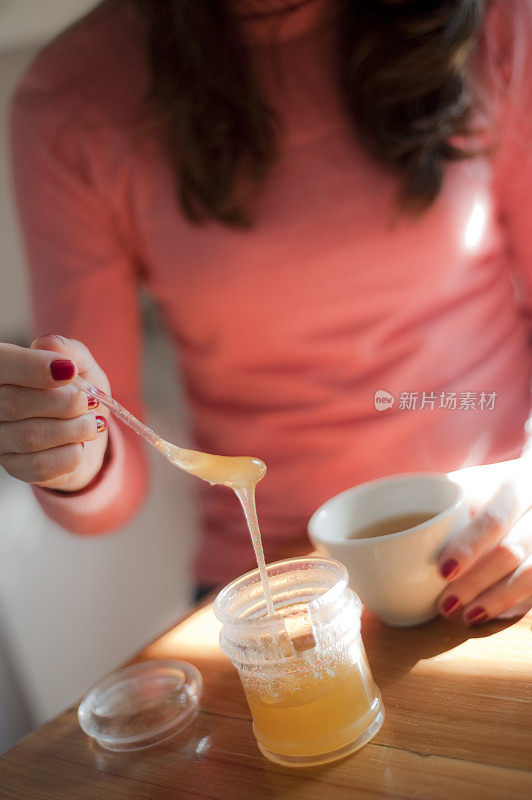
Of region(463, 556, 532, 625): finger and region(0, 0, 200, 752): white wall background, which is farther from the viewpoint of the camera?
region(0, 0, 200, 752): white wall background

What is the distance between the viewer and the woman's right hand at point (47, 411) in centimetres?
28

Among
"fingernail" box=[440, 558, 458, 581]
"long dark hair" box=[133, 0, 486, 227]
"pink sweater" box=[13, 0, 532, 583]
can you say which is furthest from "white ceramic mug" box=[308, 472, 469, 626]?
"long dark hair" box=[133, 0, 486, 227]

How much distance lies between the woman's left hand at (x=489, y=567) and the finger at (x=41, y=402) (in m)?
0.15

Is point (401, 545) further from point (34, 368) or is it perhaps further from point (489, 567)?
point (34, 368)

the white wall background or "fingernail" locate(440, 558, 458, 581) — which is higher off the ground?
"fingernail" locate(440, 558, 458, 581)

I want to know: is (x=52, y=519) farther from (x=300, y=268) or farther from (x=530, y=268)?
(x=530, y=268)

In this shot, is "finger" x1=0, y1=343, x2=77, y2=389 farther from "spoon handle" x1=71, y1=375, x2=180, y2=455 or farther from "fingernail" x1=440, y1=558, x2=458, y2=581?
"fingernail" x1=440, y1=558, x2=458, y2=581

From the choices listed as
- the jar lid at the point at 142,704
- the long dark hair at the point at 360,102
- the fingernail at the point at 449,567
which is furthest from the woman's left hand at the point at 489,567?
the long dark hair at the point at 360,102

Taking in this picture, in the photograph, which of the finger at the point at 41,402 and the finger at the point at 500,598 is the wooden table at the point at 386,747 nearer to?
the finger at the point at 500,598

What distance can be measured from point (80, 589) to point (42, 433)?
179 millimetres

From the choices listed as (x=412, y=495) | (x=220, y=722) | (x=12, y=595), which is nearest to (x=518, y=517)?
(x=412, y=495)

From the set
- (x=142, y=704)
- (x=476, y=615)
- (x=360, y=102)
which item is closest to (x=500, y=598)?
(x=476, y=615)

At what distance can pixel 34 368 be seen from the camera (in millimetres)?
274

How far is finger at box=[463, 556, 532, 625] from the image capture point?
0.30 metres
